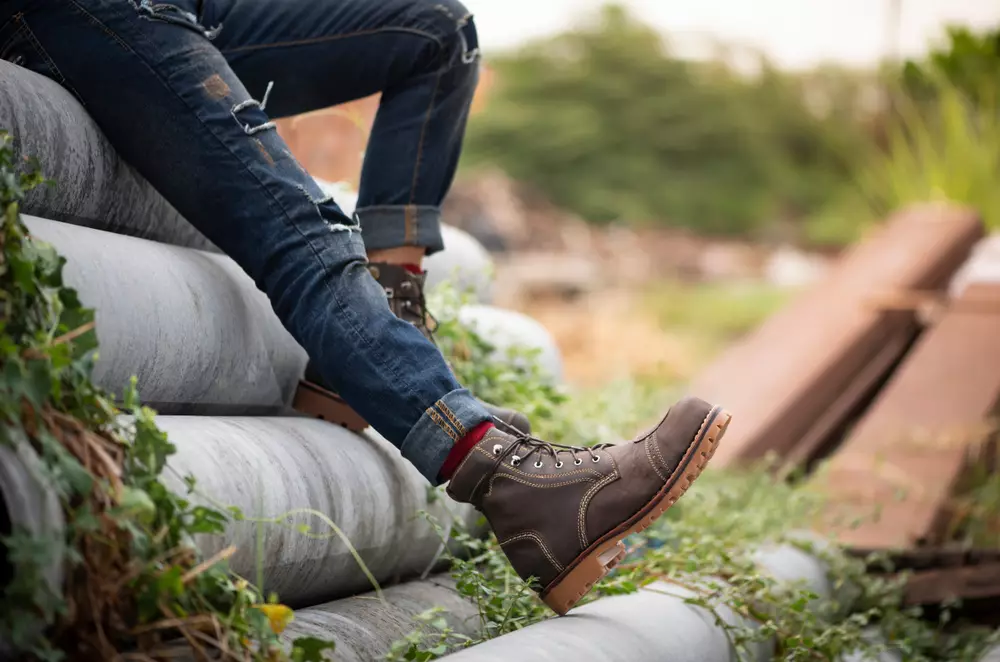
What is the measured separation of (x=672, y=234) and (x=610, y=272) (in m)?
1.53

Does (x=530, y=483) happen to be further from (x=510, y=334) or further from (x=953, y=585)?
(x=953, y=585)

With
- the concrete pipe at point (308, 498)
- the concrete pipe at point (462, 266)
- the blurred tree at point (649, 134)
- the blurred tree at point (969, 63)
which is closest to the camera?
the concrete pipe at point (308, 498)

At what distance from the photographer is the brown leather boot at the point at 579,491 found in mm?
1216

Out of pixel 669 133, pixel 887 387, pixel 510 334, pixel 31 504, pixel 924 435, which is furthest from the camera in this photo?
pixel 669 133

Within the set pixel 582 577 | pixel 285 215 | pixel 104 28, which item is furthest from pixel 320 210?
pixel 582 577

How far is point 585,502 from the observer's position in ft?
4.02

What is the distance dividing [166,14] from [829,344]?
2557 millimetres

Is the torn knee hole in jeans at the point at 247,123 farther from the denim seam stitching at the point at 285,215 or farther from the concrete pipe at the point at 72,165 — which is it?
the concrete pipe at the point at 72,165

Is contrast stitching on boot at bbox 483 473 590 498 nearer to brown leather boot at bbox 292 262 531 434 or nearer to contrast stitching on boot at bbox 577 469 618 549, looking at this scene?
contrast stitching on boot at bbox 577 469 618 549

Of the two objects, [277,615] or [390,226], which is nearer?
[277,615]

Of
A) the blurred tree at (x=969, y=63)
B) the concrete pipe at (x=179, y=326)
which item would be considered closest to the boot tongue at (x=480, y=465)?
the concrete pipe at (x=179, y=326)

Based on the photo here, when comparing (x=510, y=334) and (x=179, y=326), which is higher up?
(x=179, y=326)

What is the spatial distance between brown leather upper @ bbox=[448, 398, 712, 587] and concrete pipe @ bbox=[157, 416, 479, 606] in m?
0.15

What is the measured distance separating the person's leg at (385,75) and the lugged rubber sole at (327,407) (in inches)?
8.0
